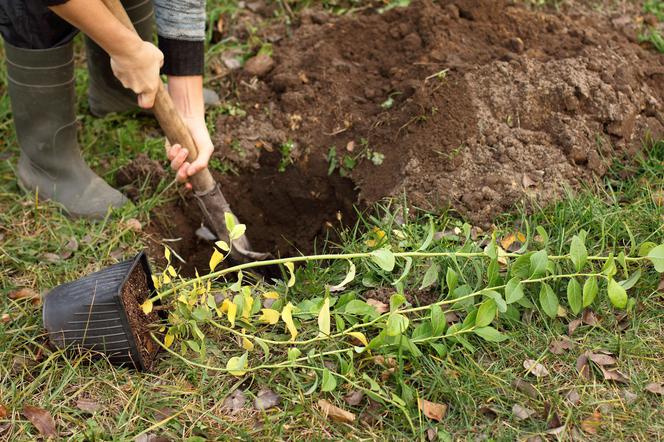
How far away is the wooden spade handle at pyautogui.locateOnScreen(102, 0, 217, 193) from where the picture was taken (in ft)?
7.64

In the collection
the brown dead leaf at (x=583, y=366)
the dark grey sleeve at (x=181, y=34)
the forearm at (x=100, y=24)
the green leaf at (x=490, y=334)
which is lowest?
the brown dead leaf at (x=583, y=366)

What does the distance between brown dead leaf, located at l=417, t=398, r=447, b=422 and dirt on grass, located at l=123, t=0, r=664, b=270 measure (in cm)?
84

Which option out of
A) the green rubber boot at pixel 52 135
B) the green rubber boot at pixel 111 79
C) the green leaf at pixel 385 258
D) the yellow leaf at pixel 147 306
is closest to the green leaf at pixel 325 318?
the green leaf at pixel 385 258

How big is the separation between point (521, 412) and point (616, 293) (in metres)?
0.48

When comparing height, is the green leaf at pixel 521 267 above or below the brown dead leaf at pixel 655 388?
above

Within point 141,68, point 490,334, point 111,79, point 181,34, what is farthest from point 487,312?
point 111,79

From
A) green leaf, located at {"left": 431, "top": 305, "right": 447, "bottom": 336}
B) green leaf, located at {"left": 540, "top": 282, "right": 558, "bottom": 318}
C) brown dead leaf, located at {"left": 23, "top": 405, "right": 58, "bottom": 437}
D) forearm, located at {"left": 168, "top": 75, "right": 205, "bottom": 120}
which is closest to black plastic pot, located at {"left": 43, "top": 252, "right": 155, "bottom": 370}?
brown dead leaf, located at {"left": 23, "top": 405, "right": 58, "bottom": 437}

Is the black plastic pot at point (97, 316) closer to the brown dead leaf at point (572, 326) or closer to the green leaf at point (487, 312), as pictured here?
the green leaf at point (487, 312)

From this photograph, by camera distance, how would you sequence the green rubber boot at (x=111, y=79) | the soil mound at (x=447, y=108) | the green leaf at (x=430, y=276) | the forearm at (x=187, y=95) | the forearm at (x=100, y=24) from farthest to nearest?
the green rubber boot at (x=111, y=79), the soil mound at (x=447, y=108), the forearm at (x=187, y=95), the green leaf at (x=430, y=276), the forearm at (x=100, y=24)

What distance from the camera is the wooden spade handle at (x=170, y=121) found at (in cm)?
233

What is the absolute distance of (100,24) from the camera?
7.16 ft

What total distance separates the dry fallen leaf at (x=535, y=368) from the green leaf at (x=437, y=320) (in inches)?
12.2

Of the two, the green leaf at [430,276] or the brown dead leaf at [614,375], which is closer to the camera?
the brown dead leaf at [614,375]

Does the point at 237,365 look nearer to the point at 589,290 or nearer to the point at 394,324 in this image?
the point at 394,324
